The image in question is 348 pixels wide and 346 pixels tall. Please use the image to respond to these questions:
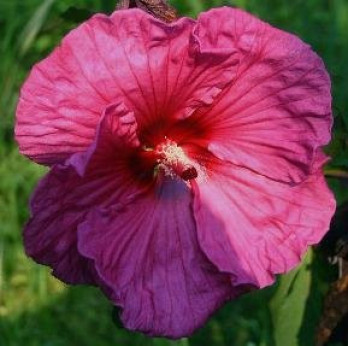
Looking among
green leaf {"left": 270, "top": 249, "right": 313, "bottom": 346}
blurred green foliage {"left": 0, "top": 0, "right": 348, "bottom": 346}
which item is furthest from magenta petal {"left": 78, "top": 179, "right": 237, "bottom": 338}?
blurred green foliage {"left": 0, "top": 0, "right": 348, "bottom": 346}

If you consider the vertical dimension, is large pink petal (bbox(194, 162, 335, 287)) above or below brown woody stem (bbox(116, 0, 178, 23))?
below

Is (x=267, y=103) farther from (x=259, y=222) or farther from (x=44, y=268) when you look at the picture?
(x=44, y=268)

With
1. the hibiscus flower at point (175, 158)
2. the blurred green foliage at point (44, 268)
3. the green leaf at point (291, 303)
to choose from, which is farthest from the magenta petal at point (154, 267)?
the blurred green foliage at point (44, 268)

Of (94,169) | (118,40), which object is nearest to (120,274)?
(94,169)

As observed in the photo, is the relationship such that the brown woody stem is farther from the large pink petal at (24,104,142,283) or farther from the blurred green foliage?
the blurred green foliage

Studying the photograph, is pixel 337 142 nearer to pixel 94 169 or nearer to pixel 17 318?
pixel 94 169

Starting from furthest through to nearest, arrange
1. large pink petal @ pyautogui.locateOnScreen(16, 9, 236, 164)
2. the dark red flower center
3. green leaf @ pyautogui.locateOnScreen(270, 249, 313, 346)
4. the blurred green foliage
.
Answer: the blurred green foliage
green leaf @ pyautogui.locateOnScreen(270, 249, 313, 346)
the dark red flower center
large pink petal @ pyautogui.locateOnScreen(16, 9, 236, 164)
